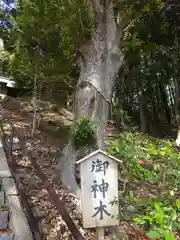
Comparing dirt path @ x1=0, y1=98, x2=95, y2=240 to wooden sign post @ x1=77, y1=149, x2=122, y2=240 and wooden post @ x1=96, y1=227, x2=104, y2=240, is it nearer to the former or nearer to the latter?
wooden post @ x1=96, y1=227, x2=104, y2=240

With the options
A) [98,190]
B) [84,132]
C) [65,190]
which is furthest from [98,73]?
[98,190]

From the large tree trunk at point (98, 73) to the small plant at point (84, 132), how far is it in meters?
0.13

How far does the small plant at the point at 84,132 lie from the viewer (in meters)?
4.12

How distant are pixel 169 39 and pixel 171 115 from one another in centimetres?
453

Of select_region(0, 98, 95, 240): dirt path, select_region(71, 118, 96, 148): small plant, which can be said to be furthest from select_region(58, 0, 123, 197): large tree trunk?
select_region(0, 98, 95, 240): dirt path

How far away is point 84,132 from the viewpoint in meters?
4.13

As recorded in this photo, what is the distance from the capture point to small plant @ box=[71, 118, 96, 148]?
4117mm

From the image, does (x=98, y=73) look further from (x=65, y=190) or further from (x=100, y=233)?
(x=100, y=233)

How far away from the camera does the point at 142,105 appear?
12.9 m

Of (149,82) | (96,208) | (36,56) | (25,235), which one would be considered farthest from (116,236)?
(149,82)

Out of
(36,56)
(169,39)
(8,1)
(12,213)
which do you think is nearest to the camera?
(12,213)

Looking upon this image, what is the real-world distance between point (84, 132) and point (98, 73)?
90 cm

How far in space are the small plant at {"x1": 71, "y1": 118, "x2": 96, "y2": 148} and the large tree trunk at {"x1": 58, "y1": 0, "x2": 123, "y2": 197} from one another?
133mm

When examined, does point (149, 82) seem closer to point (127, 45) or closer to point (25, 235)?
point (127, 45)
